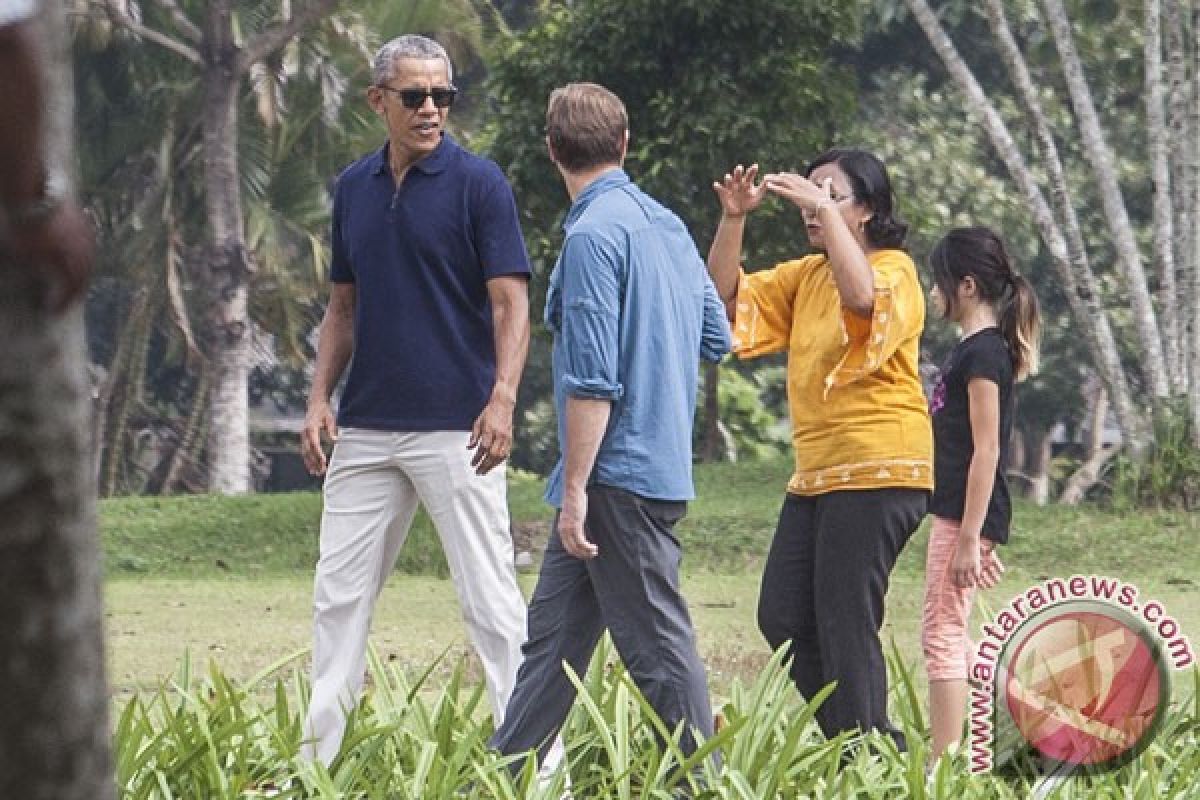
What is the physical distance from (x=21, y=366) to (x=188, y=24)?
792 inches

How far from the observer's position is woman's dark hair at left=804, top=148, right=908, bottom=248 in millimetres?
5082

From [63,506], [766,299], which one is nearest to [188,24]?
[766,299]

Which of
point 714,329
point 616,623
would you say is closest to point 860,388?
point 714,329

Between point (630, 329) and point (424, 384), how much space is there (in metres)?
0.69

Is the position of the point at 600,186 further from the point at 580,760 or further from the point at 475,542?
the point at 580,760

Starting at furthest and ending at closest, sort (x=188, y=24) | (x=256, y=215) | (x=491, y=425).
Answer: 1. (x=256, y=215)
2. (x=188, y=24)
3. (x=491, y=425)

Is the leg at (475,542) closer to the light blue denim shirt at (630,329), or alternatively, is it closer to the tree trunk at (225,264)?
the light blue denim shirt at (630,329)

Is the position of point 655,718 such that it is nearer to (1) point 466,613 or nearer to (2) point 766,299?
(1) point 466,613

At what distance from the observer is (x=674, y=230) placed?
4680 millimetres

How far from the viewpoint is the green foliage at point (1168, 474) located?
15641 millimetres

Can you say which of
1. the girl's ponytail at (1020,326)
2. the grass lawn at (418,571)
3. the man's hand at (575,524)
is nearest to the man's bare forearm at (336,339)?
the man's hand at (575,524)

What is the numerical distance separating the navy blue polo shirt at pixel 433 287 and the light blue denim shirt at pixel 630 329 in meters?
0.39

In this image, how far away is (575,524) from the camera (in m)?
4.50

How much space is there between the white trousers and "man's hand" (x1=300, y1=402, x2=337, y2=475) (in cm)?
9
